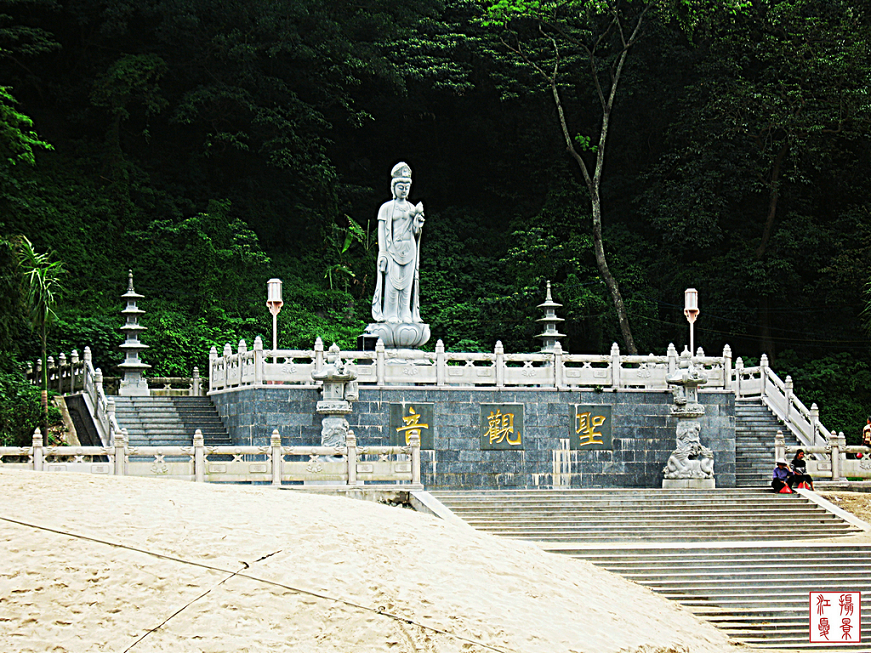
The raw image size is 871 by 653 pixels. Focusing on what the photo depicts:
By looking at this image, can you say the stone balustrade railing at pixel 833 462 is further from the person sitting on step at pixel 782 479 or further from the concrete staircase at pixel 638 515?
the concrete staircase at pixel 638 515

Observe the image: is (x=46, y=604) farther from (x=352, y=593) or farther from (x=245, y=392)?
(x=245, y=392)

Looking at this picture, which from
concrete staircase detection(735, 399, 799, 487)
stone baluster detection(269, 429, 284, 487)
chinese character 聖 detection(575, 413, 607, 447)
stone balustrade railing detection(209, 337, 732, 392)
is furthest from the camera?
concrete staircase detection(735, 399, 799, 487)

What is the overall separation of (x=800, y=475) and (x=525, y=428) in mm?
5055

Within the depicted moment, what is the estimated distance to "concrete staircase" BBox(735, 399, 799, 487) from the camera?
21.3m

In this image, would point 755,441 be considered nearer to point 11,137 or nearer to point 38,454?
point 38,454

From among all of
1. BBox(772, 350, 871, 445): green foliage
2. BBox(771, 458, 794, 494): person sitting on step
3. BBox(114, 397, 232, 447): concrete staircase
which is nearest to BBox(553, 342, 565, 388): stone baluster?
BBox(771, 458, 794, 494): person sitting on step

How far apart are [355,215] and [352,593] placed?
28864mm

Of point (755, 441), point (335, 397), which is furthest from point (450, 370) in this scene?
point (755, 441)

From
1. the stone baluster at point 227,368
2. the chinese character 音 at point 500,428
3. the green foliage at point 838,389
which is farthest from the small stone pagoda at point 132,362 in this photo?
the green foliage at point 838,389

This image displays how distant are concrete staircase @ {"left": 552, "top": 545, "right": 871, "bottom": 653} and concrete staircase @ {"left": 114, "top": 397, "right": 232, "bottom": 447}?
8.46 m

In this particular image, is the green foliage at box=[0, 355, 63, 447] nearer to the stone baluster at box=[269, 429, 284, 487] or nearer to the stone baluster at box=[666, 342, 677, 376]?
the stone baluster at box=[269, 429, 284, 487]

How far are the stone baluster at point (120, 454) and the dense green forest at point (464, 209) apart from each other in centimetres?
1152

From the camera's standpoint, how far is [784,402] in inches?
909

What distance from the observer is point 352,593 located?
7.00 metres
